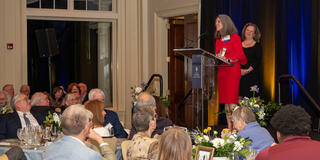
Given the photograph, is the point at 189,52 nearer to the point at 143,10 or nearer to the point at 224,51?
the point at 224,51

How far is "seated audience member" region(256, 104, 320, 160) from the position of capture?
272 cm

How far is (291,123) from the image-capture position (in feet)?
9.52

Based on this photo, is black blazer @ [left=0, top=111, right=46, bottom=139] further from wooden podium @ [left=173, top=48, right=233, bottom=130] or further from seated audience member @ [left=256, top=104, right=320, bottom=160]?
seated audience member @ [left=256, top=104, right=320, bottom=160]

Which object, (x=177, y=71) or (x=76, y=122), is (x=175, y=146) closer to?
(x=76, y=122)

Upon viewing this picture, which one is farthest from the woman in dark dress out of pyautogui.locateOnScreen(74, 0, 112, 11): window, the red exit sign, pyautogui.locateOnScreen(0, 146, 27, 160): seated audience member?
the red exit sign

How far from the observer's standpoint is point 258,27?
26.4 ft

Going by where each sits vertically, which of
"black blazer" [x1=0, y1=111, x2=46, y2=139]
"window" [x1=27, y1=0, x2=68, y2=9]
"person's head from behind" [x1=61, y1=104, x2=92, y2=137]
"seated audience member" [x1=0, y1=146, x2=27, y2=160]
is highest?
"window" [x1=27, y1=0, x2=68, y2=9]

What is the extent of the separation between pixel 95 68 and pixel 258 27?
467cm

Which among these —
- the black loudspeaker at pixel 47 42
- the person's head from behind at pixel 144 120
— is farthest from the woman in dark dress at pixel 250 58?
the black loudspeaker at pixel 47 42

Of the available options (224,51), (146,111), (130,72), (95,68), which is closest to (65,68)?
(95,68)

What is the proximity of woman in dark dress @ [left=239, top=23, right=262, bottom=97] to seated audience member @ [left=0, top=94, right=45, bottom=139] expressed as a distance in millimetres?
3176

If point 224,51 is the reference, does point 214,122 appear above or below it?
below

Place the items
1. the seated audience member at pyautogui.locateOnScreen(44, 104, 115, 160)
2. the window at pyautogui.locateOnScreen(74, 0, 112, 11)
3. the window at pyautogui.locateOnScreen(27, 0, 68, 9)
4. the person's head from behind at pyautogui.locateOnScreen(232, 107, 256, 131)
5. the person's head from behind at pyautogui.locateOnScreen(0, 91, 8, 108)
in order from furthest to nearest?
the window at pyautogui.locateOnScreen(74, 0, 112, 11)
the window at pyautogui.locateOnScreen(27, 0, 68, 9)
the person's head from behind at pyautogui.locateOnScreen(0, 91, 8, 108)
the person's head from behind at pyautogui.locateOnScreen(232, 107, 256, 131)
the seated audience member at pyautogui.locateOnScreen(44, 104, 115, 160)

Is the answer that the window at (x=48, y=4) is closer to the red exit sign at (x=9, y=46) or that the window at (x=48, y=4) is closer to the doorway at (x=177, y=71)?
the red exit sign at (x=9, y=46)
